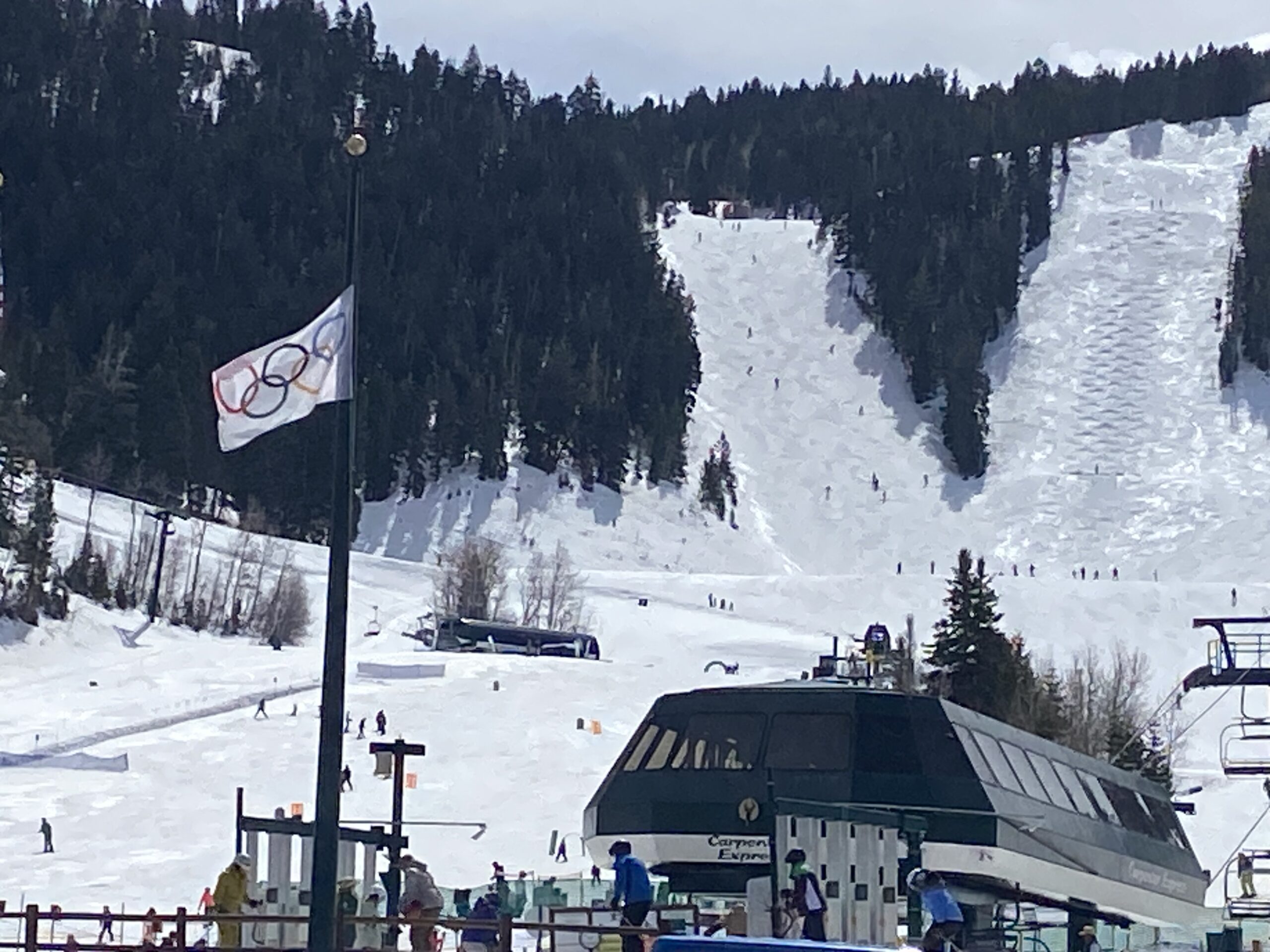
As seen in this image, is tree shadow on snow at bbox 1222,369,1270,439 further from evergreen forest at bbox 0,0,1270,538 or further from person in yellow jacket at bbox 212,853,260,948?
person in yellow jacket at bbox 212,853,260,948

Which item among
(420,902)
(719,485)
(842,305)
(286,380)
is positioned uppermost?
(842,305)

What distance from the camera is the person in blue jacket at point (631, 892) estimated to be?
52.3 feet

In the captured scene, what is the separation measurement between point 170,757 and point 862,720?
91.8 ft

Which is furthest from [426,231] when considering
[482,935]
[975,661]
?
[482,935]

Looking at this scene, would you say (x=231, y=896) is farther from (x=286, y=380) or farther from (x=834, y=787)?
(x=286, y=380)

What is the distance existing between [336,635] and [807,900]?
3.47 metres

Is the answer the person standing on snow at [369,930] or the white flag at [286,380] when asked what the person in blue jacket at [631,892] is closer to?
the person standing on snow at [369,930]

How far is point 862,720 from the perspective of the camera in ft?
63.9

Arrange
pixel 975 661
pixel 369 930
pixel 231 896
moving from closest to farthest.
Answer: pixel 231 896 → pixel 369 930 → pixel 975 661

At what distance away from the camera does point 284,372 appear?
1420 cm

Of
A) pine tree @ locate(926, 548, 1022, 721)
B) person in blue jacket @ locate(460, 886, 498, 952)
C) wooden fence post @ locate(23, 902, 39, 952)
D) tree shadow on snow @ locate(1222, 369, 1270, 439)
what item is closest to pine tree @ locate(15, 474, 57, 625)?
pine tree @ locate(926, 548, 1022, 721)

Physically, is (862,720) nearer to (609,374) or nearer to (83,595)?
(83,595)

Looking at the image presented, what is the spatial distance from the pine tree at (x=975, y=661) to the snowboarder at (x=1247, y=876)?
29.6 meters

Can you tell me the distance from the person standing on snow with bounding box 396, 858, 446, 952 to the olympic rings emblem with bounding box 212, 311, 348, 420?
4133mm
